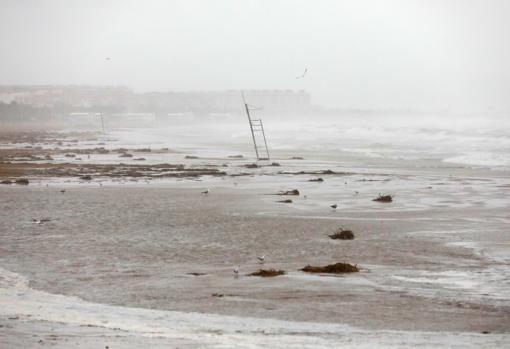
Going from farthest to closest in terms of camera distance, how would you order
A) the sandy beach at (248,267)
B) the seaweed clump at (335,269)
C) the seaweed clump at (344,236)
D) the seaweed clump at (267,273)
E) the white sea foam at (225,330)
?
the seaweed clump at (344,236)
the seaweed clump at (335,269)
the seaweed clump at (267,273)
the sandy beach at (248,267)
the white sea foam at (225,330)

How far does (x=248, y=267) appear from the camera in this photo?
14039 millimetres

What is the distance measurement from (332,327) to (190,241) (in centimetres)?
776

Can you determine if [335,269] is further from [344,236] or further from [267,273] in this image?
[344,236]

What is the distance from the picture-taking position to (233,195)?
27.3m

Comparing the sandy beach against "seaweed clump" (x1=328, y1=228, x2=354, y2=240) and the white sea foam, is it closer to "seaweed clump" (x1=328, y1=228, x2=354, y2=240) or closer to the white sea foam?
the white sea foam

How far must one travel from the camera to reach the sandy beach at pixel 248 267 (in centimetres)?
952

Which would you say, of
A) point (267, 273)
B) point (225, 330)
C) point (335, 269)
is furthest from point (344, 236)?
point (225, 330)

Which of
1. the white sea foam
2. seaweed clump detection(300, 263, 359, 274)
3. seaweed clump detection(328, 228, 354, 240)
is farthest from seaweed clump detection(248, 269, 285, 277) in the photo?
seaweed clump detection(328, 228, 354, 240)

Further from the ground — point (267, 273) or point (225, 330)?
point (267, 273)

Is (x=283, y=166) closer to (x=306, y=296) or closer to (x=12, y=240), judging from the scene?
(x=12, y=240)

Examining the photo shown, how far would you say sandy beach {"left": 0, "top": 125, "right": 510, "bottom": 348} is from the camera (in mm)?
9523

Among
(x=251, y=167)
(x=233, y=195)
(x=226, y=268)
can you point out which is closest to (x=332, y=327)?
(x=226, y=268)

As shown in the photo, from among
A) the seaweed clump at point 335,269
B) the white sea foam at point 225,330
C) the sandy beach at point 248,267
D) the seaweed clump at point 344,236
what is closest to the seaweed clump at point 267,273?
the sandy beach at point 248,267

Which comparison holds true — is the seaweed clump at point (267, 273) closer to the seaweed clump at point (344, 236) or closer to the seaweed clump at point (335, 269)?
the seaweed clump at point (335, 269)
